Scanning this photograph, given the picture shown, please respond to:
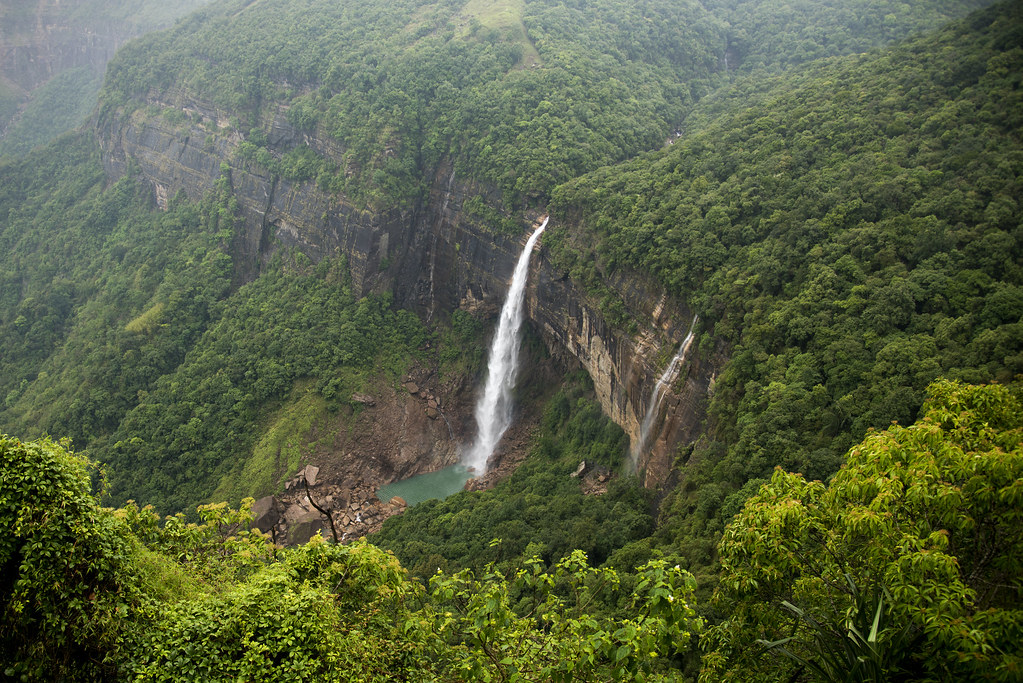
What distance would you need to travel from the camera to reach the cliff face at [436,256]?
27.6 m

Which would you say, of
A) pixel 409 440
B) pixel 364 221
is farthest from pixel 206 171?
pixel 409 440

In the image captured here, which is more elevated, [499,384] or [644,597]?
[644,597]

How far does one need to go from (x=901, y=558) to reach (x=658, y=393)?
66.1 feet

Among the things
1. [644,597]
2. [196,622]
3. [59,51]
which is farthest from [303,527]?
[59,51]

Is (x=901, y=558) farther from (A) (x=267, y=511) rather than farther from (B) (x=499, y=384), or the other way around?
(B) (x=499, y=384)

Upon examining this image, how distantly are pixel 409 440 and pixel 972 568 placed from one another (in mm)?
33509

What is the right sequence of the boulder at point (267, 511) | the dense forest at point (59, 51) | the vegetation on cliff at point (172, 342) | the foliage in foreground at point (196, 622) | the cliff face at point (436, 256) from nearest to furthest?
1. the foliage in foreground at point (196, 622)
2. the cliff face at point (436, 256)
3. the boulder at point (267, 511)
4. the vegetation on cliff at point (172, 342)
5. the dense forest at point (59, 51)

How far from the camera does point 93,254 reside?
53.0 m

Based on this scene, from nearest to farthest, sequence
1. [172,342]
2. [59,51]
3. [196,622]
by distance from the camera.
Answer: [196,622]
[172,342]
[59,51]

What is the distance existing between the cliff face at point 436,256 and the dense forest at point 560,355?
79 centimetres

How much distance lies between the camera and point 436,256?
43.1 meters

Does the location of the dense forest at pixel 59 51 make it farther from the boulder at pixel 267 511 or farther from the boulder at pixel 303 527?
the boulder at pixel 303 527

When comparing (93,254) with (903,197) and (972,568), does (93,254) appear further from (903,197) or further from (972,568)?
(972,568)

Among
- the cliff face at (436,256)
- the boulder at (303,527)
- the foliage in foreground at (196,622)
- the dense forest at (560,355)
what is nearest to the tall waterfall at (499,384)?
the cliff face at (436,256)
